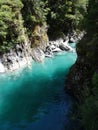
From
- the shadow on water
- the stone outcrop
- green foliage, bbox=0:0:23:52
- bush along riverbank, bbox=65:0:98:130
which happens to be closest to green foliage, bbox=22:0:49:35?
the stone outcrop

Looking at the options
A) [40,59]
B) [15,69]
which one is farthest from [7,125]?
[40,59]

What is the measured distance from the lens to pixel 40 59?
42594mm

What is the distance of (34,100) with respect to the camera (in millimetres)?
26062

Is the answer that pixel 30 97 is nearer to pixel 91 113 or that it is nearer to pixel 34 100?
pixel 34 100

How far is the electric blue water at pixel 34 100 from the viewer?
68.9 feet

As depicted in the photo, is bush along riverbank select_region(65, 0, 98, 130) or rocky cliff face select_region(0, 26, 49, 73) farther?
rocky cliff face select_region(0, 26, 49, 73)

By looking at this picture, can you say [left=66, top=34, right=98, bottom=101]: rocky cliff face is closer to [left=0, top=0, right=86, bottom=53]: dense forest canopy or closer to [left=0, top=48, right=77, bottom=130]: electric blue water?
[left=0, top=48, right=77, bottom=130]: electric blue water

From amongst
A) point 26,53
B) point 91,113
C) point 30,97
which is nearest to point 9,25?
point 26,53

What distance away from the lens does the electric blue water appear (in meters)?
21.0

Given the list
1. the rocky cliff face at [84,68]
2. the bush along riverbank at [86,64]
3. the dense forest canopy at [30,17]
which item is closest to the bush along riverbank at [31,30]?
the dense forest canopy at [30,17]

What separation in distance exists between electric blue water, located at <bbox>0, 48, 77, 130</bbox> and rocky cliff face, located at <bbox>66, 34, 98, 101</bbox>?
1.38 metres

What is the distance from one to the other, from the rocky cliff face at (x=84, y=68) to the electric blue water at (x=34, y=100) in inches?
54.4

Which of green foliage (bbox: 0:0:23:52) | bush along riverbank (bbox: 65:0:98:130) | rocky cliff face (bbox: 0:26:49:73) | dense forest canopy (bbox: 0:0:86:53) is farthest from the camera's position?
dense forest canopy (bbox: 0:0:86:53)

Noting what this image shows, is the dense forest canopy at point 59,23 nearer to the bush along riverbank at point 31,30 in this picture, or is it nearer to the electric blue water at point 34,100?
the bush along riverbank at point 31,30
